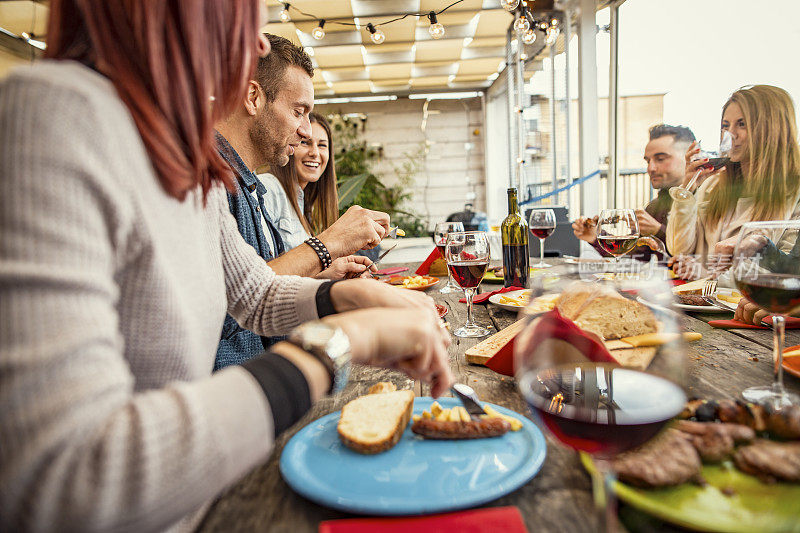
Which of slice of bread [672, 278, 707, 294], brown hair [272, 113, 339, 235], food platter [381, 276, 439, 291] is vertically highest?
brown hair [272, 113, 339, 235]

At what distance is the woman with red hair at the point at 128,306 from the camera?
14.1 inches

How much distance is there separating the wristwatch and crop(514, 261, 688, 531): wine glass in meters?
0.18

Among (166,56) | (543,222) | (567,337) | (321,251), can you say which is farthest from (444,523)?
(543,222)

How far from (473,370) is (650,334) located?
1.64 feet

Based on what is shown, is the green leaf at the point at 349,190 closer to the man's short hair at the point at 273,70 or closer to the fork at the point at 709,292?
the man's short hair at the point at 273,70

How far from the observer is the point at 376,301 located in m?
0.80

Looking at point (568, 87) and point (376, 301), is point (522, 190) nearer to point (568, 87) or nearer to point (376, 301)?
point (568, 87)

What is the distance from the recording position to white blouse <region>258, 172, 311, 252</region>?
8.82 ft

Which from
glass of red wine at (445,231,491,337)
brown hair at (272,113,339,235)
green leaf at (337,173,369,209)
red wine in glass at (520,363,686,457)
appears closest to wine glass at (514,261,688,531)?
red wine in glass at (520,363,686,457)

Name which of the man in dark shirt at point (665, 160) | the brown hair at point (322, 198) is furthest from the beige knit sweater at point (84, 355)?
the man in dark shirt at point (665, 160)

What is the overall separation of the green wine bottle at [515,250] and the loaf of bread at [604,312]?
1264 mm

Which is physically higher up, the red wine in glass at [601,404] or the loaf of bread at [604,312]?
the loaf of bread at [604,312]

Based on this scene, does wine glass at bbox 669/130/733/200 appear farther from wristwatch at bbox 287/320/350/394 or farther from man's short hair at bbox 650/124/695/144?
wristwatch at bbox 287/320/350/394

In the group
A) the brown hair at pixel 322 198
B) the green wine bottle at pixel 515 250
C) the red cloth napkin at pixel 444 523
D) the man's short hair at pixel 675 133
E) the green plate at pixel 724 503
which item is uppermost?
the man's short hair at pixel 675 133
